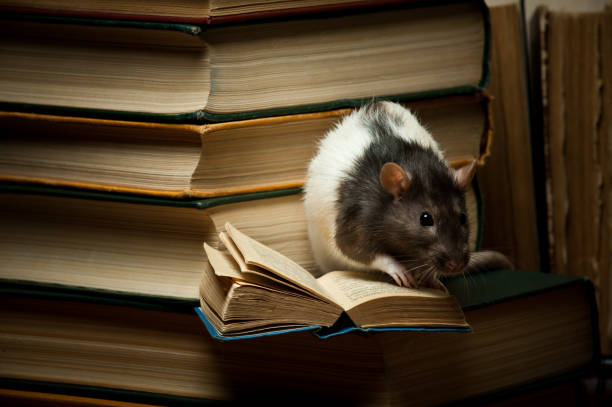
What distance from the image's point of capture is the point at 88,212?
159cm

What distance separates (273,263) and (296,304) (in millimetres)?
103

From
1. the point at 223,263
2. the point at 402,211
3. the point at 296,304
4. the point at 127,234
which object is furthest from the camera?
the point at 127,234

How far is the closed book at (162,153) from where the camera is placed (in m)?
1.54

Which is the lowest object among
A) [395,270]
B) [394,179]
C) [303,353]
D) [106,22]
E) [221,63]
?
[303,353]

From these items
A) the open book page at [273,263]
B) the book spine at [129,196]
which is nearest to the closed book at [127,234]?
the book spine at [129,196]

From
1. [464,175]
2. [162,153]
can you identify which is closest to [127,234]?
[162,153]

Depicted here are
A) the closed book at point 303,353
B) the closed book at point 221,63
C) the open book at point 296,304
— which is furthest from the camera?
the closed book at point 221,63

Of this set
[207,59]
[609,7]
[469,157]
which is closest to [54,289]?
[207,59]

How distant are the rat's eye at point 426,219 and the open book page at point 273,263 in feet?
0.95

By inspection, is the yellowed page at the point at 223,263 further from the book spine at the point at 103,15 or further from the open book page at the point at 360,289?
the book spine at the point at 103,15

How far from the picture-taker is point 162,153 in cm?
156

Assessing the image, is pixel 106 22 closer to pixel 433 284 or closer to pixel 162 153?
pixel 162 153

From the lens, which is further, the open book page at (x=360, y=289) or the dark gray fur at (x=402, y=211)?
the dark gray fur at (x=402, y=211)

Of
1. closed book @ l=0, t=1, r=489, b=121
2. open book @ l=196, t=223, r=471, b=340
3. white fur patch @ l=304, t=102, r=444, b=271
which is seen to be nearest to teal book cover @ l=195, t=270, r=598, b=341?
open book @ l=196, t=223, r=471, b=340
